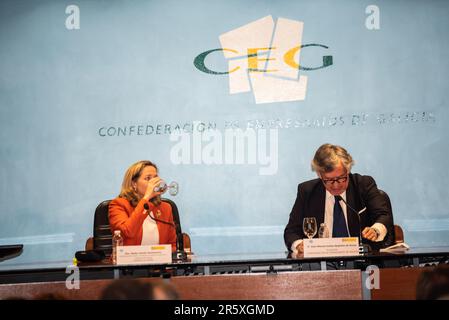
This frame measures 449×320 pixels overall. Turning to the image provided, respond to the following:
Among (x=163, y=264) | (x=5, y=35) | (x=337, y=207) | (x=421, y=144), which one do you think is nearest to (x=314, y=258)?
(x=163, y=264)

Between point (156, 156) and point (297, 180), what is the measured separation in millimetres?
1137

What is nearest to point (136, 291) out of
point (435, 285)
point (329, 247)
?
point (435, 285)

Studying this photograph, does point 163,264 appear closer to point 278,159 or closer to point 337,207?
point 337,207

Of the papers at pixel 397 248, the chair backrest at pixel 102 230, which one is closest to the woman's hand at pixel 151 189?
the chair backrest at pixel 102 230

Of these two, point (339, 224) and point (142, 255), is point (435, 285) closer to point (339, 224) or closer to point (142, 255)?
point (142, 255)

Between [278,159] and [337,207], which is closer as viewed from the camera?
[337,207]

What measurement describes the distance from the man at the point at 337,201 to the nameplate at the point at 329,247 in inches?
28.1

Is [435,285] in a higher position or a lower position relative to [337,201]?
lower

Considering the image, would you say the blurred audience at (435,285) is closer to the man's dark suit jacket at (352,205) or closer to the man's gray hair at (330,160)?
the man's dark suit jacket at (352,205)

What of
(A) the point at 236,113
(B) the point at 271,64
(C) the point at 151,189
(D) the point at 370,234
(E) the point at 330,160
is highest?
(B) the point at 271,64

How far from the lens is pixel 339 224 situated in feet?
12.0

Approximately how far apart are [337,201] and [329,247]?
891 mm

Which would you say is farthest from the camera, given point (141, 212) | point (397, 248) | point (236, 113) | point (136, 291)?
point (236, 113)

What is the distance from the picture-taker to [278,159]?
484 cm
